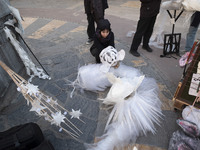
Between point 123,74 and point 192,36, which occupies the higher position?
point 192,36

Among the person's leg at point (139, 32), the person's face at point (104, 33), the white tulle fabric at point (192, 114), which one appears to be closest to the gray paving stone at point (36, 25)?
the person's face at point (104, 33)

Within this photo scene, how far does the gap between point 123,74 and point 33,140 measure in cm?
154

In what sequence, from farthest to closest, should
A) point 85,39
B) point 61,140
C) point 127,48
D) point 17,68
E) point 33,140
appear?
point 85,39, point 127,48, point 17,68, point 61,140, point 33,140

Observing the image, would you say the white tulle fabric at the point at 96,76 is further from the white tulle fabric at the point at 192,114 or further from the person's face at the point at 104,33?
the white tulle fabric at the point at 192,114

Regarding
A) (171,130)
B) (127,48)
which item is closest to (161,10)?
(127,48)

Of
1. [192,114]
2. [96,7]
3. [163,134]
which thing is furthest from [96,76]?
[96,7]

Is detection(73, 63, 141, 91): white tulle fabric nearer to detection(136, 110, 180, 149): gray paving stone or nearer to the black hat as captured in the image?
the black hat

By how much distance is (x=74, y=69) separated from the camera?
2.94 metres

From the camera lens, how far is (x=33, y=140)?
1.48m

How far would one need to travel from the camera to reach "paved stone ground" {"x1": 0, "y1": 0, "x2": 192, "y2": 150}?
187 cm

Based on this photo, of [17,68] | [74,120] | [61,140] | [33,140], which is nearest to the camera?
[33,140]

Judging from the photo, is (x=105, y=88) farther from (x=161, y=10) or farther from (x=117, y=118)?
(x=161, y=10)

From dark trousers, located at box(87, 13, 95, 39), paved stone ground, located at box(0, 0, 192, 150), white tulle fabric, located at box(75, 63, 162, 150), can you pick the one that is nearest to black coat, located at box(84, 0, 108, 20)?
dark trousers, located at box(87, 13, 95, 39)

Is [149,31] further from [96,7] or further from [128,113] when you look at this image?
[128,113]
